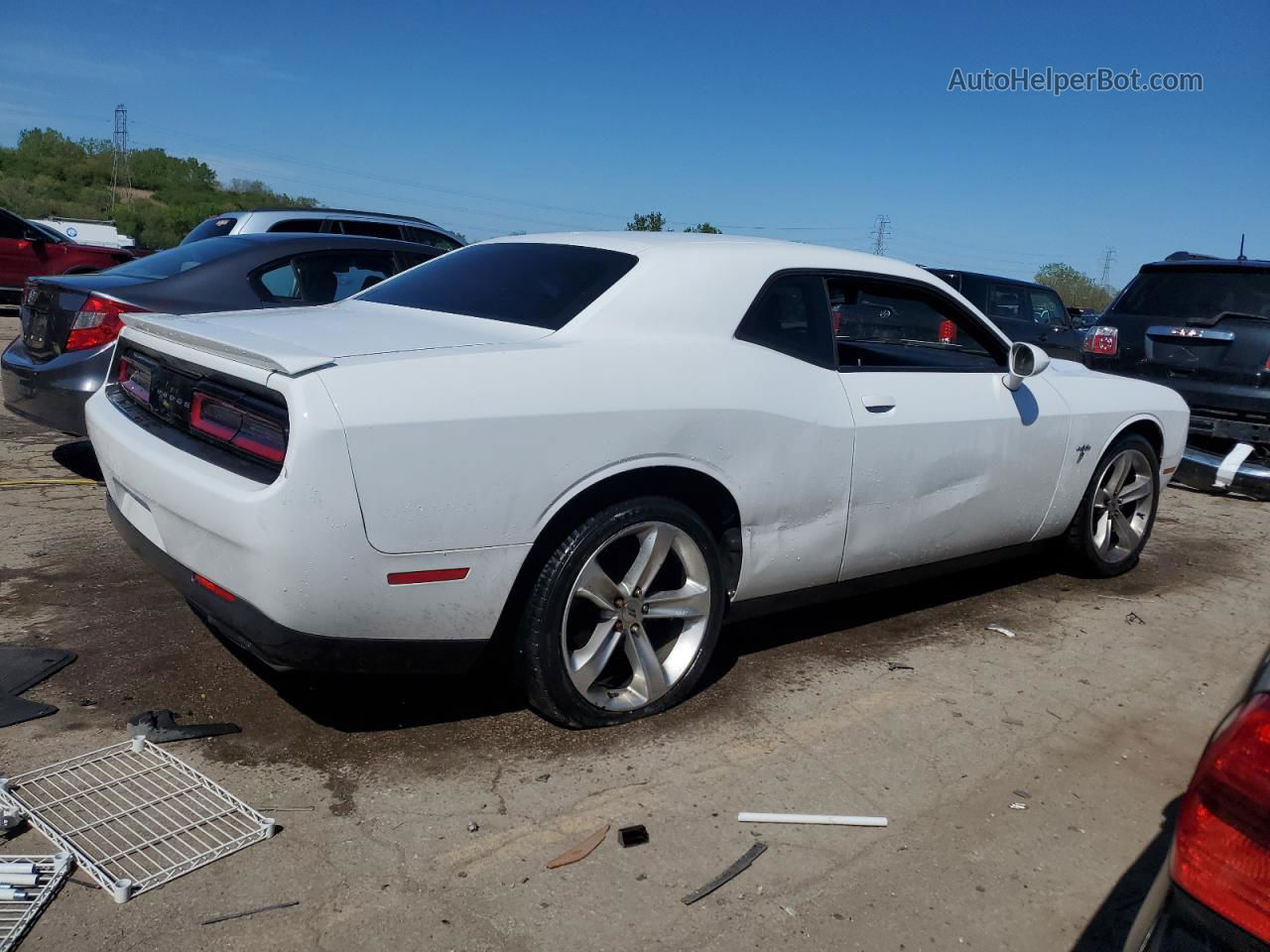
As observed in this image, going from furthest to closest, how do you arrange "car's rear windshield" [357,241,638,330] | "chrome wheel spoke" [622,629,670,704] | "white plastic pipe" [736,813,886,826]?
1. "car's rear windshield" [357,241,638,330]
2. "chrome wheel spoke" [622,629,670,704]
3. "white plastic pipe" [736,813,886,826]

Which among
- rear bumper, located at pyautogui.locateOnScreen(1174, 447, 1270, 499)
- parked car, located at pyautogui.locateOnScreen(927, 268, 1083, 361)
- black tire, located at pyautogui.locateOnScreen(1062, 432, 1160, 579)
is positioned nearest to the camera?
black tire, located at pyautogui.locateOnScreen(1062, 432, 1160, 579)

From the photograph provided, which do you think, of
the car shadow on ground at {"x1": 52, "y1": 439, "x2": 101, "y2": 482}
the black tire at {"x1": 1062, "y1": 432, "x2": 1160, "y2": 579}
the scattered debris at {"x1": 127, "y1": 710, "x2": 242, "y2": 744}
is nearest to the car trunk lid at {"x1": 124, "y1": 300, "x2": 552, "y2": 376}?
the scattered debris at {"x1": 127, "y1": 710, "x2": 242, "y2": 744}

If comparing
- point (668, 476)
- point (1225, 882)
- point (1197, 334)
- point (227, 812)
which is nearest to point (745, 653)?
point (668, 476)

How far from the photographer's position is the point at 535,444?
9.89ft

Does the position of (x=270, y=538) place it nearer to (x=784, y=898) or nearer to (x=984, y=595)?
(x=784, y=898)

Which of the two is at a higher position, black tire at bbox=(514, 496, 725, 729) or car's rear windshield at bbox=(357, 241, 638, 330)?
car's rear windshield at bbox=(357, 241, 638, 330)

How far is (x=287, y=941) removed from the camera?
2342 millimetres

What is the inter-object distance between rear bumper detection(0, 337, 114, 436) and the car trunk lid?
2.17 m

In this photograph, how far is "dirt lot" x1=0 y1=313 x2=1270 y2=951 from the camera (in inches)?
98.9

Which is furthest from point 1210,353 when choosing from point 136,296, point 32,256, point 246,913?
point 32,256

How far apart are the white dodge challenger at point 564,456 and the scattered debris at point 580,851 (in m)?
0.54

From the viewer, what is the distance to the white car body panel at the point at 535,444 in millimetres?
2768

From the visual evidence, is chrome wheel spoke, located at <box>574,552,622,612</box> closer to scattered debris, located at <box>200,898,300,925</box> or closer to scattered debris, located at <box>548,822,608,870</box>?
scattered debris, located at <box>548,822,608,870</box>

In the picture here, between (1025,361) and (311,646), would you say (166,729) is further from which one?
(1025,361)
